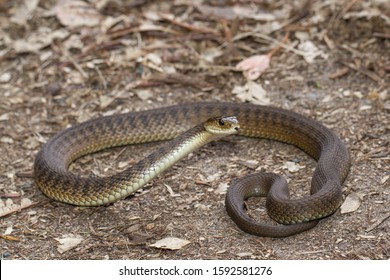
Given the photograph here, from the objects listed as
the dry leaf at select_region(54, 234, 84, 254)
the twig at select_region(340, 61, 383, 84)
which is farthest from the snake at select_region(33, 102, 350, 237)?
the twig at select_region(340, 61, 383, 84)

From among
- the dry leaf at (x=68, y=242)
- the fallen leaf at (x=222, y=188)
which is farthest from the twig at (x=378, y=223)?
the dry leaf at (x=68, y=242)

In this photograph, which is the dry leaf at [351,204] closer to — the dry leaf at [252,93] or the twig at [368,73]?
the dry leaf at [252,93]

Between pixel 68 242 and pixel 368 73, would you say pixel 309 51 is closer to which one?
pixel 368 73

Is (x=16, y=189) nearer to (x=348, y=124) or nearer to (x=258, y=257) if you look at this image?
(x=258, y=257)

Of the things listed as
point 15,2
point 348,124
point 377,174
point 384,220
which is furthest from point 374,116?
point 15,2

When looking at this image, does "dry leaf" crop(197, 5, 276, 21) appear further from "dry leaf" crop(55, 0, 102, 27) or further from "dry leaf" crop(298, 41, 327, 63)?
"dry leaf" crop(55, 0, 102, 27)

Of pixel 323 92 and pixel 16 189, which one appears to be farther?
pixel 323 92

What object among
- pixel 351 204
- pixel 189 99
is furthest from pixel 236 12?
pixel 351 204
